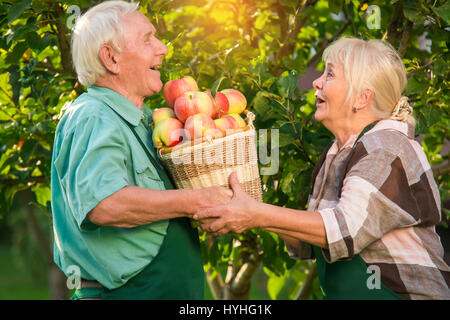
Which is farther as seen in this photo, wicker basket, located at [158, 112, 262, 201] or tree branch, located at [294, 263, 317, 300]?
tree branch, located at [294, 263, 317, 300]

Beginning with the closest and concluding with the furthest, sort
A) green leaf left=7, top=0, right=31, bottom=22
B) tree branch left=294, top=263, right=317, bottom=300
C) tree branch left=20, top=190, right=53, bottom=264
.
Answer: green leaf left=7, top=0, right=31, bottom=22
tree branch left=294, top=263, right=317, bottom=300
tree branch left=20, top=190, right=53, bottom=264

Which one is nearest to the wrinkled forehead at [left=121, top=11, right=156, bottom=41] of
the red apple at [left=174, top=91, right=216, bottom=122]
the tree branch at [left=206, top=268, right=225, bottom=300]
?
the red apple at [left=174, top=91, right=216, bottom=122]

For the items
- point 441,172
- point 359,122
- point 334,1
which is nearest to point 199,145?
point 359,122

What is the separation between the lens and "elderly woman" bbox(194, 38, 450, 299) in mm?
2211

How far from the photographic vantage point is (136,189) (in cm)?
207

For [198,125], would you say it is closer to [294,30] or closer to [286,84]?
[286,84]

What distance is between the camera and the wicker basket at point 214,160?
6.91 ft

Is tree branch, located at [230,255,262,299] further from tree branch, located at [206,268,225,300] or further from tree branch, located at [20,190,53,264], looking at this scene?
tree branch, located at [20,190,53,264]

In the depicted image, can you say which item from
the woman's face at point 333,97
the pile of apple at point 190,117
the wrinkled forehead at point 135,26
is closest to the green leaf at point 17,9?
the wrinkled forehead at point 135,26

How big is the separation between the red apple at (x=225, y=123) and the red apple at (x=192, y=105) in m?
0.07

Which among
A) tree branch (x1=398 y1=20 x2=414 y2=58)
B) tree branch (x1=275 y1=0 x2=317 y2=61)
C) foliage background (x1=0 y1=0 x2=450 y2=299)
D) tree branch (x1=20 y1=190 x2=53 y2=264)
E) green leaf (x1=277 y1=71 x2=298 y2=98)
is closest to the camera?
green leaf (x1=277 y1=71 x2=298 y2=98)

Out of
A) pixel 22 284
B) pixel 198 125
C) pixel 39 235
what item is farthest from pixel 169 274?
pixel 22 284

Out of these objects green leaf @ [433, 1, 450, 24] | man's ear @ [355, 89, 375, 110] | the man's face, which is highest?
the man's face
